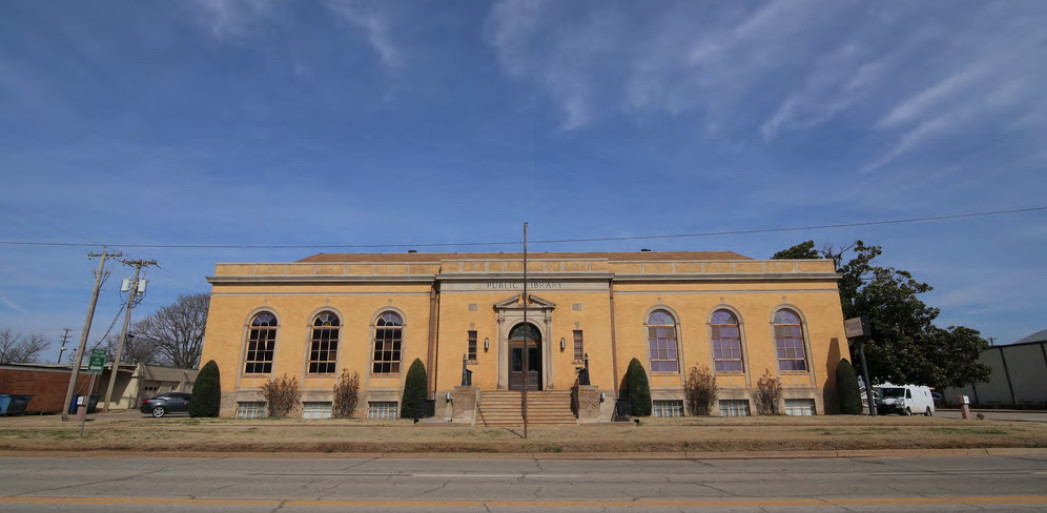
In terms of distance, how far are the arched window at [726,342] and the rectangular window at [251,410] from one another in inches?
876

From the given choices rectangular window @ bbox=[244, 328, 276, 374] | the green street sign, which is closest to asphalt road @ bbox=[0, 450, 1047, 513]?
the green street sign

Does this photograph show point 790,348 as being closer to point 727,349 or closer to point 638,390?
point 727,349

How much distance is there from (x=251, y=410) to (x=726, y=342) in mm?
23596

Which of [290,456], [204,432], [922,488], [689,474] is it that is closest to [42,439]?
[204,432]

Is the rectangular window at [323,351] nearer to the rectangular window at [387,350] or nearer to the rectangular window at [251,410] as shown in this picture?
the rectangular window at [387,350]

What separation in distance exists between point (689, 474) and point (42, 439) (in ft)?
55.4

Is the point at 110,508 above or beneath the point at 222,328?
beneath

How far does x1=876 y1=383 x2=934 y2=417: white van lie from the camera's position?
28.8m

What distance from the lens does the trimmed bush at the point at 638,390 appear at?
23.8 metres

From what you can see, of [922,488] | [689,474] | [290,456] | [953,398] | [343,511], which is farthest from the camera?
[953,398]

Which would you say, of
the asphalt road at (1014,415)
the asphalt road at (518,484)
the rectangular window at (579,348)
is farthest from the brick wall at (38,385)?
the asphalt road at (1014,415)

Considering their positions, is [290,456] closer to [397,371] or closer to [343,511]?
[343,511]

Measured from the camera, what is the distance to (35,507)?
23.2ft

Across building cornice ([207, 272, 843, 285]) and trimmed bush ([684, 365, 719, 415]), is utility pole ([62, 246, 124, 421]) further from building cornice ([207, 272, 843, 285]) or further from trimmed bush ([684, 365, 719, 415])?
trimmed bush ([684, 365, 719, 415])
